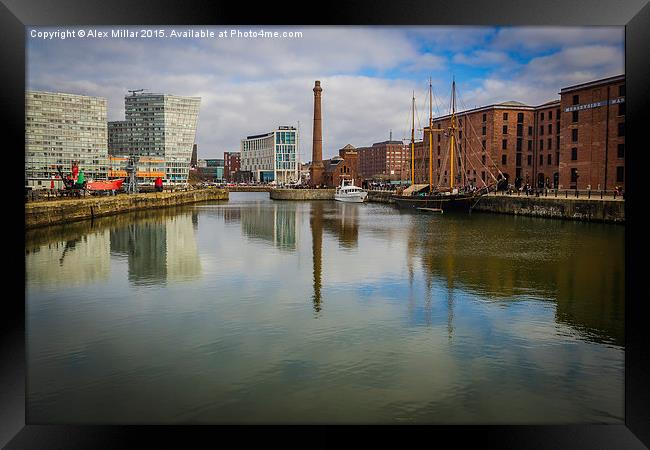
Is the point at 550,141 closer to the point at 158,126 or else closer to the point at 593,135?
the point at 593,135

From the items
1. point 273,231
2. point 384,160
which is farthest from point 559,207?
point 384,160

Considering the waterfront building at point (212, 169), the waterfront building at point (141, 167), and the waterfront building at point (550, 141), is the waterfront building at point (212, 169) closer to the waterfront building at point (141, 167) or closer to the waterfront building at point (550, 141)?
the waterfront building at point (141, 167)

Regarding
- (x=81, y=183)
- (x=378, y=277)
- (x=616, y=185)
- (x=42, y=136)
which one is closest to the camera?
(x=378, y=277)

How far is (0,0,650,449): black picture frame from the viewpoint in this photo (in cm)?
624

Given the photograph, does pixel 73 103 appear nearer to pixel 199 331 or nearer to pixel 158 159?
pixel 158 159

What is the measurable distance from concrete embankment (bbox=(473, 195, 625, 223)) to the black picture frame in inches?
1046

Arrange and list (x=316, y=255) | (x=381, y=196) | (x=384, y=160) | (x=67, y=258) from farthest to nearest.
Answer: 1. (x=384, y=160)
2. (x=381, y=196)
3. (x=316, y=255)
4. (x=67, y=258)

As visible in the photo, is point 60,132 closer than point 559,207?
No

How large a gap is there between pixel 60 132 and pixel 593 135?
42.6 metres
